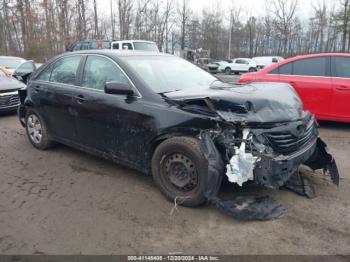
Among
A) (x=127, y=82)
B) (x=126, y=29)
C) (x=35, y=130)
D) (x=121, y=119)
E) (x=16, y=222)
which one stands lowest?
(x=16, y=222)

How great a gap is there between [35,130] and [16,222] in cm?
259

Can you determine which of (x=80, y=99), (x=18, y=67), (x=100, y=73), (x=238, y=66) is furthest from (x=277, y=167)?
(x=238, y=66)

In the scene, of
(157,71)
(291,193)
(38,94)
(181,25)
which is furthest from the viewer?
(181,25)

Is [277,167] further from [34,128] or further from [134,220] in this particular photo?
[34,128]

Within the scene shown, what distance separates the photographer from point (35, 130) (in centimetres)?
568

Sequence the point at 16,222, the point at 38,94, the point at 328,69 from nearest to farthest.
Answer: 1. the point at 16,222
2. the point at 38,94
3. the point at 328,69

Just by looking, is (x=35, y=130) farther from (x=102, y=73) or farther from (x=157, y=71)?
(x=157, y=71)

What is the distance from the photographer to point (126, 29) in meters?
42.9

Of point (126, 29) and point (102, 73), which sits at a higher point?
point (126, 29)

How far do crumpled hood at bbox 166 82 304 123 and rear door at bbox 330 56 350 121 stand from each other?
10.3ft

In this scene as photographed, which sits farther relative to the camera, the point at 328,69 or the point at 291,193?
the point at 328,69

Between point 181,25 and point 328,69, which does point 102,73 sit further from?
point 181,25

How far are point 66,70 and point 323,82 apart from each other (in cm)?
486

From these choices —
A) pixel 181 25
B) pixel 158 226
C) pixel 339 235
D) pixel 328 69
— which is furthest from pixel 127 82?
pixel 181 25
